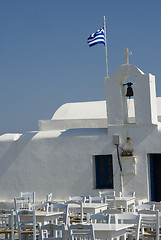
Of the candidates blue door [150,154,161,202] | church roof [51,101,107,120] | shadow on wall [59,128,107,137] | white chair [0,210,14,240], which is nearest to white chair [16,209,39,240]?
white chair [0,210,14,240]

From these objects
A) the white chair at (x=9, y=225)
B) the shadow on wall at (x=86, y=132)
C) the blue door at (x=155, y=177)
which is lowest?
the white chair at (x=9, y=225)

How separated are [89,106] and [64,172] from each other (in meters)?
6.72

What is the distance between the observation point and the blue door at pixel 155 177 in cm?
1859

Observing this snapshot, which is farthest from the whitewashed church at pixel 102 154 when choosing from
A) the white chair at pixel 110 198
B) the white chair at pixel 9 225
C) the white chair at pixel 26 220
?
the white chair at pixel 26 220

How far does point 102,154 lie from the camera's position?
62.7 ft

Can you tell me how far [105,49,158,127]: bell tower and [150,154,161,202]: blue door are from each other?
1268 millimetres

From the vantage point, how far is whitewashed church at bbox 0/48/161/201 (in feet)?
60.7

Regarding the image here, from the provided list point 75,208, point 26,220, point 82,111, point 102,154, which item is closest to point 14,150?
point 102,154

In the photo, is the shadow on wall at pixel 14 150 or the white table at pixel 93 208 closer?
the white table at pixel 93 208

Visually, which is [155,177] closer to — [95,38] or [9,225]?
Answer: [95,38]

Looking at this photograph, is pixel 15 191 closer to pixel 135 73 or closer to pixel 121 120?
pixel 121 120

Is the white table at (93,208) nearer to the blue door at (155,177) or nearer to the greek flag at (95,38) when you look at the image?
the blue door at (155,177)

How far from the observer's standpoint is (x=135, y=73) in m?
18.7

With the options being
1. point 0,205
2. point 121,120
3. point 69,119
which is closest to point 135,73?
point 121,120
